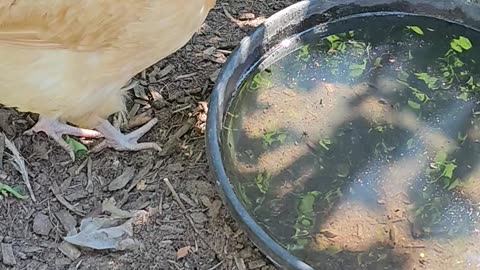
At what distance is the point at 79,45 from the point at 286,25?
3.37 feet

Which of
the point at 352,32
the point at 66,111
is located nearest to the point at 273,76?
the point at 352,32

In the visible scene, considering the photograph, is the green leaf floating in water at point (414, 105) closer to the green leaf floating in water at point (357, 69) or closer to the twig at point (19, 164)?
the green leaf floating in water at point (357, 69)

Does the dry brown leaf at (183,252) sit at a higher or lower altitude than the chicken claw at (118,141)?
lower

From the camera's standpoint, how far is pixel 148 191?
3170 mm

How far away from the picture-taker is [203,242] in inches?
118

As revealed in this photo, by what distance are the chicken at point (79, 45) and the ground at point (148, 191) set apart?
35 cm

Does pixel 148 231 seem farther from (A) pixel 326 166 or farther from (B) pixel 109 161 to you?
(A) pixel 326 166

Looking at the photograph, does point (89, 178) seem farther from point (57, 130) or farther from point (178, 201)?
point (178, 201)

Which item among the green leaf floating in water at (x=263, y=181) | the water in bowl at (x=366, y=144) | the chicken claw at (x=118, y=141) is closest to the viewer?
the water in bowl at (x=366, y=144)

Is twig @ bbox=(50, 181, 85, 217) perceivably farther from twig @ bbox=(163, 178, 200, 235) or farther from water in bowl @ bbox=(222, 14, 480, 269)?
water in bowl @ bbox=(222, 14, 480, 269)

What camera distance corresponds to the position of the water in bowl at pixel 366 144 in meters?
2.88

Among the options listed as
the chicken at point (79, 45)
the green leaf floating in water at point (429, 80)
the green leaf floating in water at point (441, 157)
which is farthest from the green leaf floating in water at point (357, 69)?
the chicken at point (79, 45)

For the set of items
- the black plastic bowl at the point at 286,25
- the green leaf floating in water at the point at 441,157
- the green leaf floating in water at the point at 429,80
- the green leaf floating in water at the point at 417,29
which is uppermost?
the black plastic bowl at the point at 286,25

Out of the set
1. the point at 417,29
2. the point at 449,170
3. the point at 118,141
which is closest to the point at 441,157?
the point at 449,170
